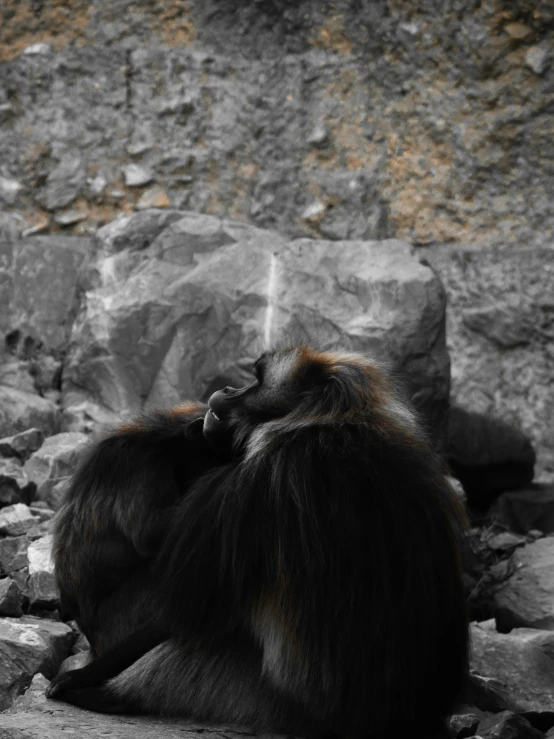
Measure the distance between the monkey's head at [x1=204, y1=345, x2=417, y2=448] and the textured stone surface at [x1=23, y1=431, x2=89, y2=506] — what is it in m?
2.02

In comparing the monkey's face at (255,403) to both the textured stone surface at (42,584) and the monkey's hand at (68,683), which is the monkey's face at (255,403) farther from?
the textured stone surface at (42,584)

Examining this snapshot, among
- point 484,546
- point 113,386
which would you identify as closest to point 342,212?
point 113,386

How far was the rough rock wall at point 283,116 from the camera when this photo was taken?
21.0 ft

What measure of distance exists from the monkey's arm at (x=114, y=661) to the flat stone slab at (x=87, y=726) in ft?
0.20

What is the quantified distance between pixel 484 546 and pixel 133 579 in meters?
2.61

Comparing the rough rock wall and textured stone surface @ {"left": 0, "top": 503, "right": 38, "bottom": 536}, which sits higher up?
the rough rock wall

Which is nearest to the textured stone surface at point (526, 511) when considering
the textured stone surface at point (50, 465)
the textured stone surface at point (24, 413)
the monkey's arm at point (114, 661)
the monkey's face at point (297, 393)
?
the textured stone surface at point (50, 465)

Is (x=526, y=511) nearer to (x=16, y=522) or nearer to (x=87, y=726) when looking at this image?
(x=16, y=522)

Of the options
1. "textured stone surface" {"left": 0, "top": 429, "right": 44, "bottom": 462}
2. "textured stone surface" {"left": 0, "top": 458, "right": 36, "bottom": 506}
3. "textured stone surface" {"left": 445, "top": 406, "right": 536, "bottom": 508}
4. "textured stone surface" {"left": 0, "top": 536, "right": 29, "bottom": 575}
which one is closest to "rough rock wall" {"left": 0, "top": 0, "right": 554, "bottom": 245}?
"textured stone surface" {"left": 445, "top": 406, "right": 536, "bottom": 508}

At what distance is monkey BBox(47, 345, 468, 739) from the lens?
2.64 metres

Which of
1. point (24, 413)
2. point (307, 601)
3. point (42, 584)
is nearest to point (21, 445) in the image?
point (24, 413)

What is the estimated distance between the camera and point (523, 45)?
20.8 ft

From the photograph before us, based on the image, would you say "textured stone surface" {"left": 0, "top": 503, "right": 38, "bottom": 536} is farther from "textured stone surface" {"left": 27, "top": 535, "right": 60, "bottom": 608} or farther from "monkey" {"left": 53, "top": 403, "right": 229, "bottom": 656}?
"monkey" {"left": 53, "top": 403, "right": 229, "bottom": 656}

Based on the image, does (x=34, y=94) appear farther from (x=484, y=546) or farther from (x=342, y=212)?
(x=484, y=546)
